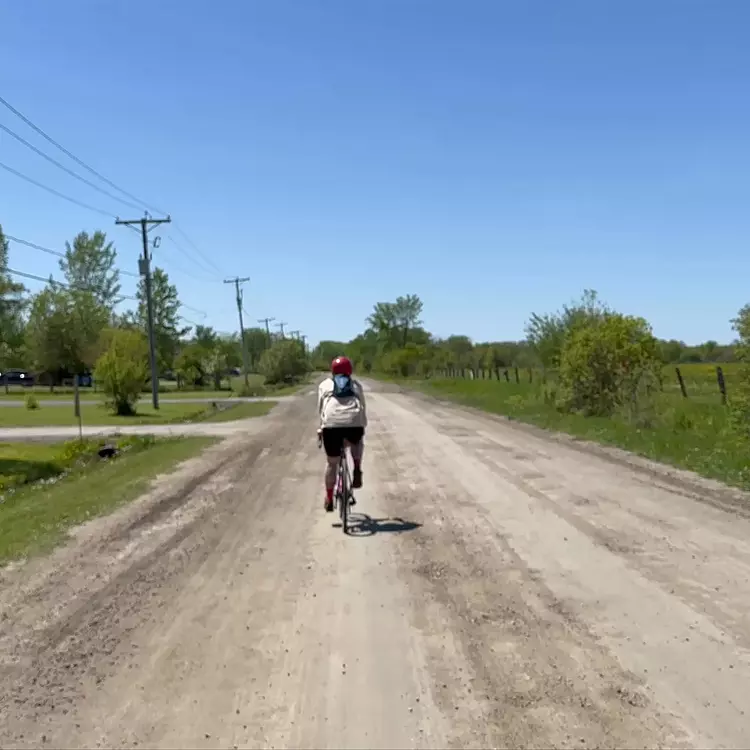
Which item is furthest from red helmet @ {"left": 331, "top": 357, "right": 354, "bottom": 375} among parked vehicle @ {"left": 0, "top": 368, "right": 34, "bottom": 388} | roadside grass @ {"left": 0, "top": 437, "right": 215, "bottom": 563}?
parked vehicle @ {"left": 0, "top": 368, "right": 34, "bottom": 388}

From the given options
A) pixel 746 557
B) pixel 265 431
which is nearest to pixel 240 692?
pixel 746 557

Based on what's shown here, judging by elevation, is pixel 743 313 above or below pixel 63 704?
above

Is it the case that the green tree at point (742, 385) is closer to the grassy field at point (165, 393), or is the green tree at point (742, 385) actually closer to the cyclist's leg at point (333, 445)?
the cyclist's leg at point (333, 445)

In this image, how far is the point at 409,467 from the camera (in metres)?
15.8

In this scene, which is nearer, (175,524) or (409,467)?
(175,524)

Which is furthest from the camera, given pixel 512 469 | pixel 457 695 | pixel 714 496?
pixel 512 469

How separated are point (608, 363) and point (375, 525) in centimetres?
1979

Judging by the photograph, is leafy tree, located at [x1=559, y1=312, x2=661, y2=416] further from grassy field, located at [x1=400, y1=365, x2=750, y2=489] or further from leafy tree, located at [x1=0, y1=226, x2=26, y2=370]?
leafy tree, located at [x1=0, y1=226, x2=26, y2=370]

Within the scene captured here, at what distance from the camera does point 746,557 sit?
327 inches

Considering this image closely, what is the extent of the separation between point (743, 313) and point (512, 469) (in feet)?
16.7

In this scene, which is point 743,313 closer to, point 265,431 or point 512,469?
point 512,469

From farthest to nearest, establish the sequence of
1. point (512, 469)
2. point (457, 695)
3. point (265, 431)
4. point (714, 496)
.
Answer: point (265, 431) → point (512, 469) → point (714, 496) → point (457, 695)

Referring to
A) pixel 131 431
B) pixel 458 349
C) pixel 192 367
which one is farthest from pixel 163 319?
pixel 131 431

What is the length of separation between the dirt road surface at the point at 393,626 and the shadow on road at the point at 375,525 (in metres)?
0.07
